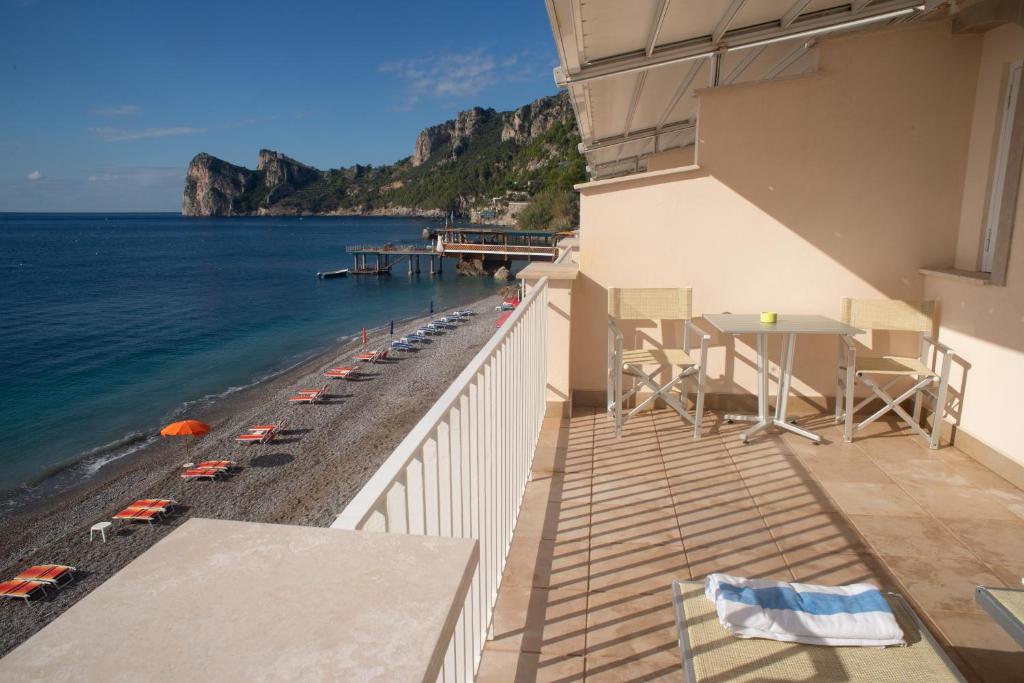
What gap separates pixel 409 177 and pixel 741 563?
481ft

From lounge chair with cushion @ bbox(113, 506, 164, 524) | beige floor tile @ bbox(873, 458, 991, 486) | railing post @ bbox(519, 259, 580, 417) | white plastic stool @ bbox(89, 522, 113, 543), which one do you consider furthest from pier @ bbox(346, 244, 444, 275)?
beige floor tile @ bbox(873, 458, 991, 486)

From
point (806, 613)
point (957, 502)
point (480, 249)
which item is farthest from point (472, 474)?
point (480, 249)

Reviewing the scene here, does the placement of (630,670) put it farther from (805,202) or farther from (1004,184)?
(805,202)

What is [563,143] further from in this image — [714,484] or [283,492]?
[714,484]

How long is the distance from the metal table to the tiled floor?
15 cm

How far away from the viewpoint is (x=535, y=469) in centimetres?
360

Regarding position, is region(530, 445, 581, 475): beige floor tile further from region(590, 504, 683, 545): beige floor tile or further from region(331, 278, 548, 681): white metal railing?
region(590, 504, 683, 545): beige floor tile

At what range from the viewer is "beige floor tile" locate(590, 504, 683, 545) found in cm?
283

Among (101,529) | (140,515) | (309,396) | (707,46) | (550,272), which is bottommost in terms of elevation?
(101,529)

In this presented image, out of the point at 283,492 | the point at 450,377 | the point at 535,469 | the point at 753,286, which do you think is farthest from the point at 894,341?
the point at 450,377

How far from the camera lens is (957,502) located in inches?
126

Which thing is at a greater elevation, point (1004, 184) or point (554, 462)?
point (1004, 184)

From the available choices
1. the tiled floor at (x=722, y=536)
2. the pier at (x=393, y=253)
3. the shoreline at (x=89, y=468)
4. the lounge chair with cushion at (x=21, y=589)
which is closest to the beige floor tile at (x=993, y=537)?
the tiled floor at (x=722, y=536)

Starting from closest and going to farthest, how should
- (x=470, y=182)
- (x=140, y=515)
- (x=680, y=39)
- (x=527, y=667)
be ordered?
(x=527, y=667)
(x=680, y=39)
(x=140, y=515)
(x=470, y=182)
